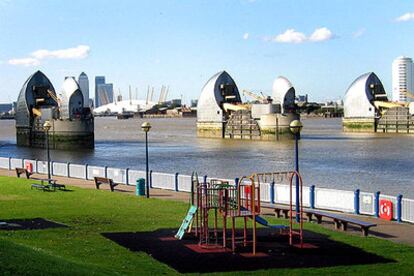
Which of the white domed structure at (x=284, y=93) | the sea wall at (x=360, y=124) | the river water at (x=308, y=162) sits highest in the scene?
the white domed structure at (x=284, y=93)

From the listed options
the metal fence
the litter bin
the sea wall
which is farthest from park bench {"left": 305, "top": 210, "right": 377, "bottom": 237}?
the sea wall

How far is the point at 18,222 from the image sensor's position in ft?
67.4

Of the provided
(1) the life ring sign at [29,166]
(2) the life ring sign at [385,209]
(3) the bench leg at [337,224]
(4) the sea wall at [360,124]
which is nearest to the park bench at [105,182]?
(1) the life ring sign at [29,166]

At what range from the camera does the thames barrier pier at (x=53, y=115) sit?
85244 mm

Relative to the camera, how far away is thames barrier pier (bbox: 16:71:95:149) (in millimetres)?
85244

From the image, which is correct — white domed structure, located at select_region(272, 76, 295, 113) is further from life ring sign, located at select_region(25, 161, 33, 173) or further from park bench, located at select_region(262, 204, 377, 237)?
park bench, located at select_region(262, 204, 377, 237)

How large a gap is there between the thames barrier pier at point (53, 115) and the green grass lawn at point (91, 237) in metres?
55.6

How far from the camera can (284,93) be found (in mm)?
105250

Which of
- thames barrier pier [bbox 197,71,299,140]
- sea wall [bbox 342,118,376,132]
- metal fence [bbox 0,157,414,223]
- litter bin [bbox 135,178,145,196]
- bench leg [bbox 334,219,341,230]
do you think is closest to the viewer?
bench leg [bbox 334,219,341,230]

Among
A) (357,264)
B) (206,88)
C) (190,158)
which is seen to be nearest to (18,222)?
(357,264)

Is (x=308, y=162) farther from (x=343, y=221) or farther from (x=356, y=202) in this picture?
(x=343, y=221)

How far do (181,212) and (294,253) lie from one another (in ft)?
24.7

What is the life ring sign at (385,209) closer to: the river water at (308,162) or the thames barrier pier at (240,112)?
the river water at (308,162)

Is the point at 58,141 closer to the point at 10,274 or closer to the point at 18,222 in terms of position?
the point at 18,222
